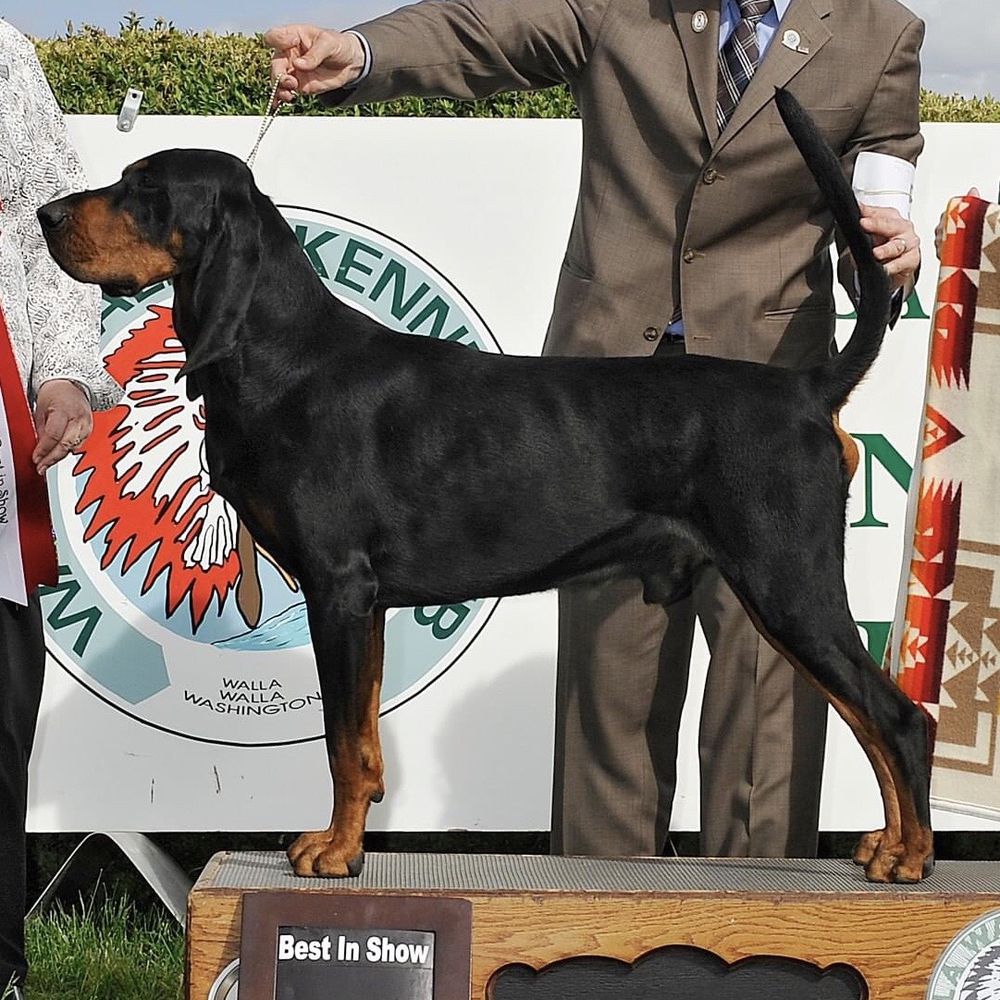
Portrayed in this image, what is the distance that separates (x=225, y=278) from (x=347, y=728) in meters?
0.79

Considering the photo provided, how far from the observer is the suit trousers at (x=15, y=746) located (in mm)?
2697

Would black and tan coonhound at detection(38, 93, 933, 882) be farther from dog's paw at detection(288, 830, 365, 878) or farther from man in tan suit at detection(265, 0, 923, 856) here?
man in tan suit at detection(265, 0, 923, 856)

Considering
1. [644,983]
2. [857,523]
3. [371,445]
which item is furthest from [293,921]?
[857,523]

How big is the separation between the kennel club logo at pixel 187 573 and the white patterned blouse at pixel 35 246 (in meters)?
0.98

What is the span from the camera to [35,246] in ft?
8.81

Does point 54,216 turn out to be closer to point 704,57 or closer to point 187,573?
point 704,57

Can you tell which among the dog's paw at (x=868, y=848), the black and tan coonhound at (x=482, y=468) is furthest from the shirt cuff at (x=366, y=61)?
the dog's paw at (x=868, y=848)

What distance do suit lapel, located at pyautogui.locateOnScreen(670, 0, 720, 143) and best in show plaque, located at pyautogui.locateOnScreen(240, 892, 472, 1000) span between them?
1.66 m

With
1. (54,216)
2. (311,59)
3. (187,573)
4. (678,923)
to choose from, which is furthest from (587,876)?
(187,573)

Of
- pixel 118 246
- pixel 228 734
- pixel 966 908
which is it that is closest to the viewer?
pixel 118 246

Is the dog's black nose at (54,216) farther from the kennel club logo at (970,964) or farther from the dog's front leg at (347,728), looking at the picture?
the kennel club logo at (970,964)

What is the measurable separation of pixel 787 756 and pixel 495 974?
0.93 m

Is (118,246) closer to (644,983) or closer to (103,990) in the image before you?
(644,983)

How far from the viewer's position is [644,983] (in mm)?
2320
